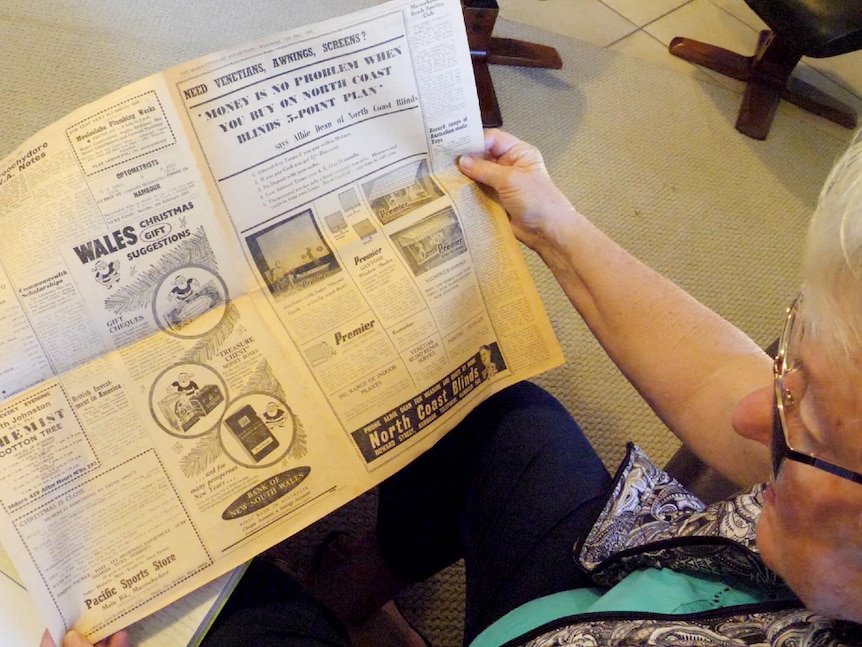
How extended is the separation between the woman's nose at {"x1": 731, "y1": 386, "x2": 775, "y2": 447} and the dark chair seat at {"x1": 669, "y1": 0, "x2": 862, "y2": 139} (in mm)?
1045

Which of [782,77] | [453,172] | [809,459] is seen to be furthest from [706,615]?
[782,77]

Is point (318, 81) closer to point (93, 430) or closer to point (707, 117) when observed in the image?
point (93, 430)

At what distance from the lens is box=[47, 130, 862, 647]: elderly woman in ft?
1.07

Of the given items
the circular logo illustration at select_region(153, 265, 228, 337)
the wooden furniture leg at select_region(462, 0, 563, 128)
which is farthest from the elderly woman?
the wooden furniture leg at select_region(462, 0, 563, 128)

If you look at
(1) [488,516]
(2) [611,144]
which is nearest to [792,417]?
(1) [488,516]

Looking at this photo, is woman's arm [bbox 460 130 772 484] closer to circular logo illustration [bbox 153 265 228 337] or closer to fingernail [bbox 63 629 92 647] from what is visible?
circular logo illustration [bbox 153 265 228 337]

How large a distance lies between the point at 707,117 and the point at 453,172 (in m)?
1.11

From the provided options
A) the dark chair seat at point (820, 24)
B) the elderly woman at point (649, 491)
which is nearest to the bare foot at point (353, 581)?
the elderly woman at point (649, 491)

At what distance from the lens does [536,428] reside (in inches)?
23.9

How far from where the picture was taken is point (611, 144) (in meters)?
1.32

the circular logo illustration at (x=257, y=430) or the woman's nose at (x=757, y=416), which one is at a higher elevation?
the circular logo illustration at (x=257, y=430)

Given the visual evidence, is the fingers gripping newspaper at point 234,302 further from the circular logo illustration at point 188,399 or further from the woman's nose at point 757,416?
the woman's nose at point 757,416

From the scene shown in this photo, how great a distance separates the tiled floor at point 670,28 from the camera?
1508 millimetres

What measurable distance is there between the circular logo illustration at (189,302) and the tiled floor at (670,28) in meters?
1.30
